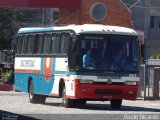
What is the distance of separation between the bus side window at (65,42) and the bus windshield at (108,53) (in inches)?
37.1

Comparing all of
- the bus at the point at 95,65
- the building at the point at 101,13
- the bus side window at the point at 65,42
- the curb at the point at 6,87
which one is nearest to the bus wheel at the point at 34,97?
Answer: the bus at the point at 95,65

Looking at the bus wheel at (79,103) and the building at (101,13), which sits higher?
the building at (101,13)

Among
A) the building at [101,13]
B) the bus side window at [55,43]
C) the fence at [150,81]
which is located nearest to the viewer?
the bus side window at [55,43]

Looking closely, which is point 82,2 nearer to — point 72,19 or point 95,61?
point 72,19

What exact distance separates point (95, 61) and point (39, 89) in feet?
14.7

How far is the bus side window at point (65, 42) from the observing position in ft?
89.1

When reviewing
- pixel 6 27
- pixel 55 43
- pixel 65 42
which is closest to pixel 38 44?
pixel 55 43

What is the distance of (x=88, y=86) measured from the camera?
2620 cm

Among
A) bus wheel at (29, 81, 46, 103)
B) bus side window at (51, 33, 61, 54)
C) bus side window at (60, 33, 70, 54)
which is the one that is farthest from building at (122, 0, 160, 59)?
bus side window at (60, 33, 70, 54)

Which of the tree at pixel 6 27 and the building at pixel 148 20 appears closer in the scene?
the tree at pixel 6 27

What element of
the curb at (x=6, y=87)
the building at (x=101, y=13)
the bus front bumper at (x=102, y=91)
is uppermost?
the building at (x=101, y=13)

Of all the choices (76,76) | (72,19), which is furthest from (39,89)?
(72,19)

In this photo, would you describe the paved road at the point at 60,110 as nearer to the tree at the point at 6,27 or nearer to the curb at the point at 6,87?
the curb at the point at 6,87

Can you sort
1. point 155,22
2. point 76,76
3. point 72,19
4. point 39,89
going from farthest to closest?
point 155,22 < point 72,19 < point 39,89 < point 76,76
